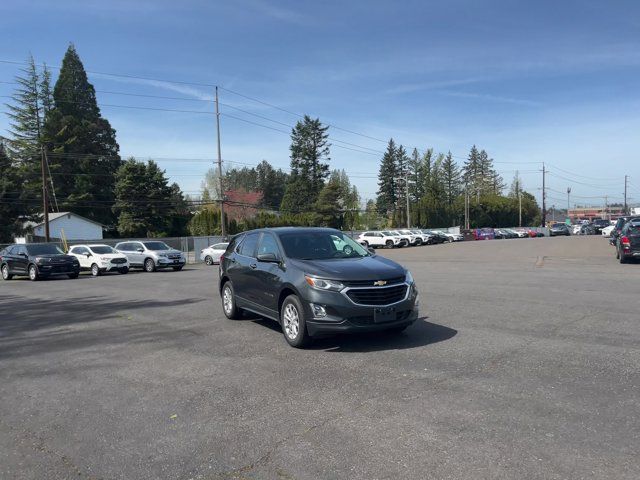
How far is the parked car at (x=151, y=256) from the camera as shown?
2700 centimetres

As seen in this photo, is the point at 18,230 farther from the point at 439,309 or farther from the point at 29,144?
the point at 439,309

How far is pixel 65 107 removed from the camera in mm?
70250

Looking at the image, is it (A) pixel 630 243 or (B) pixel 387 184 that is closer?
(A) pixel 630 243

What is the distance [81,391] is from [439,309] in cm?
681

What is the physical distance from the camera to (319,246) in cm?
829

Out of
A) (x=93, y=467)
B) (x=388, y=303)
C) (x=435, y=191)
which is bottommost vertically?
(x=93, y=467)

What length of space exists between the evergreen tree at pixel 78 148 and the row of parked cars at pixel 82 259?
1728 inches

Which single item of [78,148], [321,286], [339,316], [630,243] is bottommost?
[339,316]

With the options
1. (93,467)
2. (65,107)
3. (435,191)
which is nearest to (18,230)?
A: (65,107)

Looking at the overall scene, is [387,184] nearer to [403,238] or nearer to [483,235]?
Answer: [483,235]

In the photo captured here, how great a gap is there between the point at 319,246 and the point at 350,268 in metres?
1.14

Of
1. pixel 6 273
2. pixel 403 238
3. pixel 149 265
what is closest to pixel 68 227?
pixel 149 265

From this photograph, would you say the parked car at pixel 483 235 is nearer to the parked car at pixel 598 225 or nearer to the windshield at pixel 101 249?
the parked car at pixel 598 225

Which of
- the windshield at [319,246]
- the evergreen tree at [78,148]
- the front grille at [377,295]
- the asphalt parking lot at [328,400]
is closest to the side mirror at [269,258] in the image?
the windshield at [319,246]
